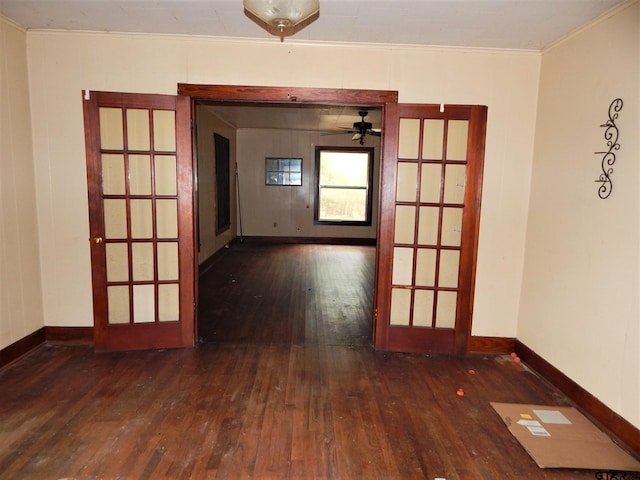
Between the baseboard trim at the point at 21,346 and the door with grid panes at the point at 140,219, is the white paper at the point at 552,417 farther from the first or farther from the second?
the baseboard trim at the point at 21,346

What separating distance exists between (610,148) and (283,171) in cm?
767

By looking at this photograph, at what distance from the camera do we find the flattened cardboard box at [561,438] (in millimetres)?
2092

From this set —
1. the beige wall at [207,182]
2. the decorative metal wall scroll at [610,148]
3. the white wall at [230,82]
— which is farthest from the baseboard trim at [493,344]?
the beige wall at [207,182]

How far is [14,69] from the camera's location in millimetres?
3021

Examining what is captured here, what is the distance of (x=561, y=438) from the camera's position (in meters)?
2.29

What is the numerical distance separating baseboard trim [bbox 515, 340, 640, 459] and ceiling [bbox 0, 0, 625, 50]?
2.44 metres

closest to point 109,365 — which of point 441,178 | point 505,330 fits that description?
point 441,178

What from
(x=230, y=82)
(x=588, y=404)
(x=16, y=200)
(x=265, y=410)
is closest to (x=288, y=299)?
(x=265, y=410)

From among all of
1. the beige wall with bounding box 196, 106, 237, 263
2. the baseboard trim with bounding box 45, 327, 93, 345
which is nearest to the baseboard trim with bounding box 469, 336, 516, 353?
the baseboard trim with bounding box 45, 327, 93, 345

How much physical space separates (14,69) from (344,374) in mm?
3437

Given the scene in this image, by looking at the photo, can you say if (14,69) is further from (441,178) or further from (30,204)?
(441,178)

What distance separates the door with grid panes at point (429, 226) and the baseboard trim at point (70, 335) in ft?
8.29

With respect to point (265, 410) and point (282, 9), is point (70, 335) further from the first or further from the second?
point (282, 9)

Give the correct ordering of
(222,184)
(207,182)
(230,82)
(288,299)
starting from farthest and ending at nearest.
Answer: (222,184) → (207,182) → (288,299) → (230,82)
